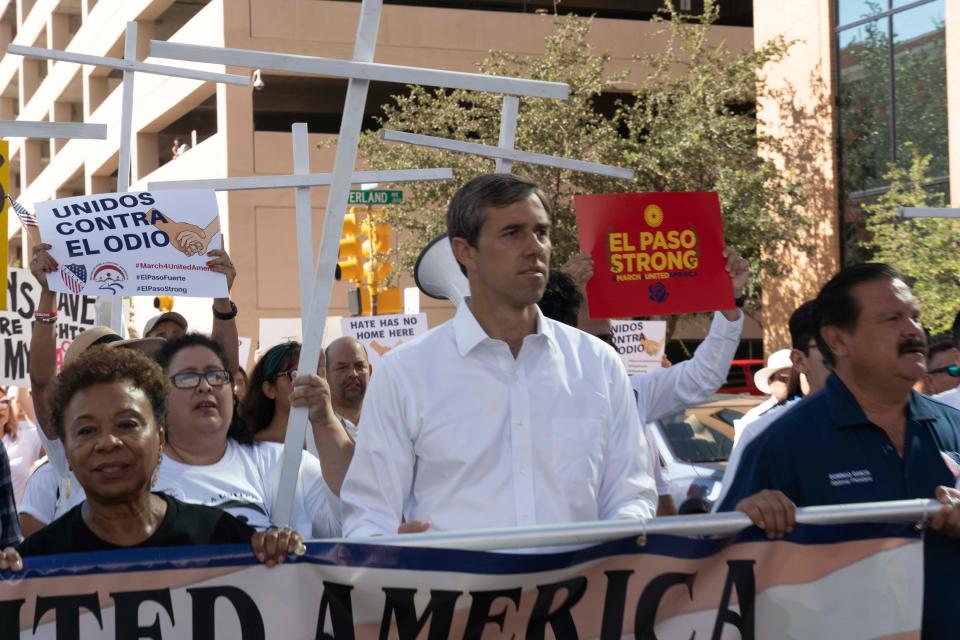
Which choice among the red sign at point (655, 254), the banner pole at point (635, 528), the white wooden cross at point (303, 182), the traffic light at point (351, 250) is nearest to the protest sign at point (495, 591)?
the banner pole at point (635, 528)

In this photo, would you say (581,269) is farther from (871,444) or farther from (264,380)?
(871,444)

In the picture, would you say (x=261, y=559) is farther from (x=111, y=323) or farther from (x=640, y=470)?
(x=111, y=323)

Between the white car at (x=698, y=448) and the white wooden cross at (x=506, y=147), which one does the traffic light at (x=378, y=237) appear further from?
the white wooden cross at (x=506, y=147)

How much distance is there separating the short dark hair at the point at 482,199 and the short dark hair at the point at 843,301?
35.9 inches

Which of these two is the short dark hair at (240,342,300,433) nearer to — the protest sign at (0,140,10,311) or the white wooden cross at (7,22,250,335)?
the protest sign at (0,140,10,311)

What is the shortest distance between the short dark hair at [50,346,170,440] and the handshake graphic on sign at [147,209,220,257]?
2.82m

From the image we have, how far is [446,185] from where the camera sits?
2697 cm

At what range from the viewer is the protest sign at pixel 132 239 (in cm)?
675

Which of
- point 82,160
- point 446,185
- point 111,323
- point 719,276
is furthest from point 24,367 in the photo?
point 82,160

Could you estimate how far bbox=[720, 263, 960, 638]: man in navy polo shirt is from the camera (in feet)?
13.1

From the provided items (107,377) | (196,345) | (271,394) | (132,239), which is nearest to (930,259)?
(132,239)

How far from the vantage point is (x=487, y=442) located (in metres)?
3.90

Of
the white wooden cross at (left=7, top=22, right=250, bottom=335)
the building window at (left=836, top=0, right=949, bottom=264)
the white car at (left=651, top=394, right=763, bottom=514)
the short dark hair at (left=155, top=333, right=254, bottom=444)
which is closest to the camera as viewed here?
the short dark hair at (left=155, top=333, right=254, bottom=444)

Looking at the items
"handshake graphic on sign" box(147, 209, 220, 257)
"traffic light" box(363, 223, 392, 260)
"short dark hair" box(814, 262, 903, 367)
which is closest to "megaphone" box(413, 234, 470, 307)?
"short dark hair" box(814, 262, 903, 367)
